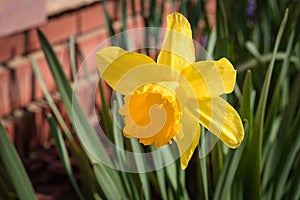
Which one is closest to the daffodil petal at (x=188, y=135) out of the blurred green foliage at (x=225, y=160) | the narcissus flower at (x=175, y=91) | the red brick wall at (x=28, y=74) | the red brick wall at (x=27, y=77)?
the narcissus flower at (x=175, y=91)

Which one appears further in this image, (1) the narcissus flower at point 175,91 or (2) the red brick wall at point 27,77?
(2) the red brick wall at point 27,77

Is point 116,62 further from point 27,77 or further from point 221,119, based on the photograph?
point 27,77

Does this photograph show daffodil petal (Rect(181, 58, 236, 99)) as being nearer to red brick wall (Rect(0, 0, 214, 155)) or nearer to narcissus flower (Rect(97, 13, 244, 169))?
narcissus flower (Rect(97, 13, 244, 169))

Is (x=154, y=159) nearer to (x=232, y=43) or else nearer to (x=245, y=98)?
(x=245, y=98)

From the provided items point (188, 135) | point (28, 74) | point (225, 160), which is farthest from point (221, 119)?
point (28, 74)

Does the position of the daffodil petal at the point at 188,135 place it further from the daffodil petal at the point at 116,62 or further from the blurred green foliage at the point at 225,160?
the blurred green foliage at the point at 225,160

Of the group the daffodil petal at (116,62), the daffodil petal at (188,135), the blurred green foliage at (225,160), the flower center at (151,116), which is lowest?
the blurred green foliage at (225,160)

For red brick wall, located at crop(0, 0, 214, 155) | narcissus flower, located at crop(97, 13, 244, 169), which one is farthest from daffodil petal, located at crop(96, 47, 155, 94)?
red brick wall, located at crop(0, 0, 214, 155)
